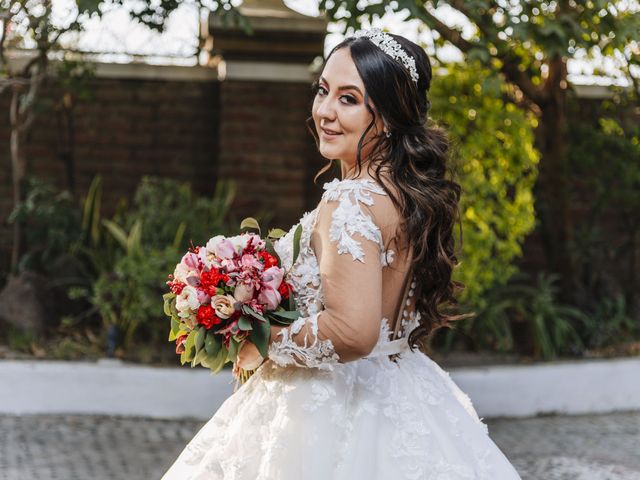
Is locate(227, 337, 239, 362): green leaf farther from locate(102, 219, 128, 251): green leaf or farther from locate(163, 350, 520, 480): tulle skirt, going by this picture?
locate(102, 219, 128, 251): green leaf

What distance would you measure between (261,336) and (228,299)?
0.12m

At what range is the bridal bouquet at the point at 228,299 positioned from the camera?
243cm

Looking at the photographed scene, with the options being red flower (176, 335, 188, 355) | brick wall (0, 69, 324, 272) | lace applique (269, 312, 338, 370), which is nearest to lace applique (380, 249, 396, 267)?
lace applique (269, 312, 338, 370)

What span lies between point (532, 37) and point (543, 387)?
2707 mm

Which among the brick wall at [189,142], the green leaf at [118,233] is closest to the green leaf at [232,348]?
the green leaf at [118,233]

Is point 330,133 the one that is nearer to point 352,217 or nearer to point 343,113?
point 343,113

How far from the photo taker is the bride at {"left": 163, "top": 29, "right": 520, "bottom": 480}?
94.0 inches

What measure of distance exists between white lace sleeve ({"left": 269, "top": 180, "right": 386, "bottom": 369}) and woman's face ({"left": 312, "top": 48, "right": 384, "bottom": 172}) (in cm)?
11

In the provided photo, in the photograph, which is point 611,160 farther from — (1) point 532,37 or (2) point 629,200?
(1) point 532,37

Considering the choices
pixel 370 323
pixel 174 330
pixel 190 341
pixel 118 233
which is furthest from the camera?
pixel 118 233

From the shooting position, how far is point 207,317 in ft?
7.98

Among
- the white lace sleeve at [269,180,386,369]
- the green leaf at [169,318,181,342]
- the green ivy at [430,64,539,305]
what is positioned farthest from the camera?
the green ivy at [430,64,539,305]

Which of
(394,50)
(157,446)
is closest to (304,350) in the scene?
(394,50)

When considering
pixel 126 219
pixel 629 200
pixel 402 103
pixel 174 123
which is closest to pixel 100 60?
pixel 174 123
